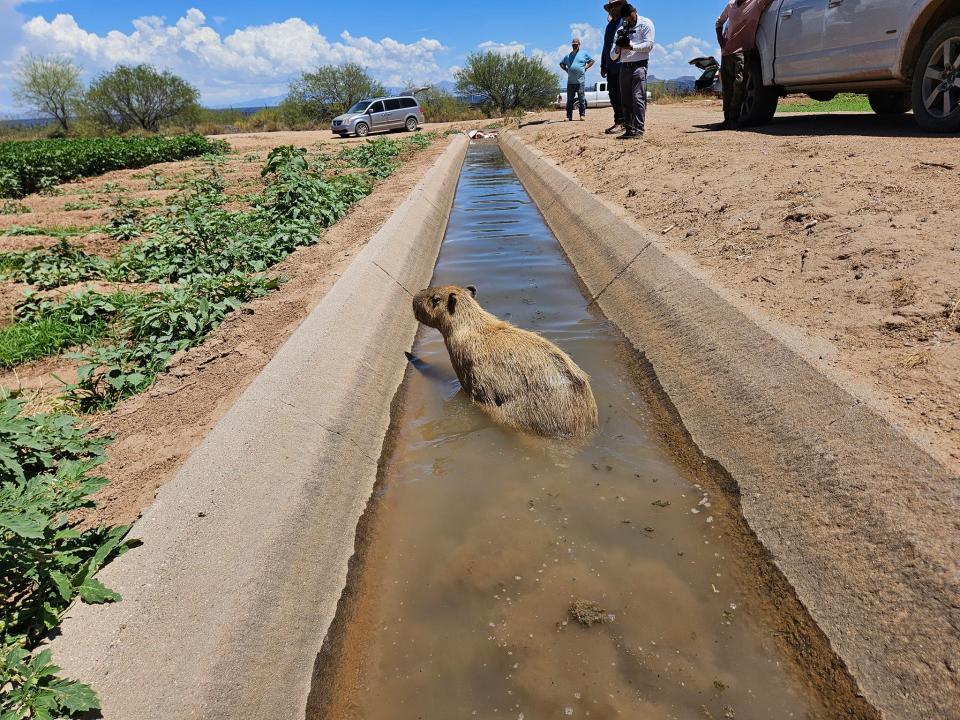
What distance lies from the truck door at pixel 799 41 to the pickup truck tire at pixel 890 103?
2.35 meters

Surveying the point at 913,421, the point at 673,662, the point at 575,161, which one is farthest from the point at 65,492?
the point at 575,161

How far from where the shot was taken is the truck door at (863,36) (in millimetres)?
7023

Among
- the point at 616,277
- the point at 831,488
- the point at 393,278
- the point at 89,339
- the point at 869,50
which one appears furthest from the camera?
the point at 869,50

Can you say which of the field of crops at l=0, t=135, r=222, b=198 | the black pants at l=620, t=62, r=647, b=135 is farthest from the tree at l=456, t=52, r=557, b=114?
the black pants at l=620, t=62, r=647, b=135

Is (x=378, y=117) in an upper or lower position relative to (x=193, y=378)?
upper

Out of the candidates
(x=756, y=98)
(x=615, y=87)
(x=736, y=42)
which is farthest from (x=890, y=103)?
(x=615, y=87)

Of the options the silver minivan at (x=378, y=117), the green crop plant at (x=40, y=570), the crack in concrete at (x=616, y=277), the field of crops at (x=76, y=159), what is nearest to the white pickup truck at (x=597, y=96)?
→ the silver minivan at (x=378, y=117)

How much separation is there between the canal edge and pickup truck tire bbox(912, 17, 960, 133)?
4.34 m

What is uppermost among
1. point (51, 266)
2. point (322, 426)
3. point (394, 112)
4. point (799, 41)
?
point (394, 112)

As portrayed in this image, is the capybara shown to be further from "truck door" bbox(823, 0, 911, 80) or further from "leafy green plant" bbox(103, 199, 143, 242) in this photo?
"leafy green plant" bbox(103, 199, 143, 242)

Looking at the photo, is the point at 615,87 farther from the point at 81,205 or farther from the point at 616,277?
the point at 81,205

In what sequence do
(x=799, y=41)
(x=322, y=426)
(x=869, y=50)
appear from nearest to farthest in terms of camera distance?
1. (x=322, y=426)
2. (x=869, y=50)
3. (x=799, y=41)

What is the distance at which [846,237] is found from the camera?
14.9 feet

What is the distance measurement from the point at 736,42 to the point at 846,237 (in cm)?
693
